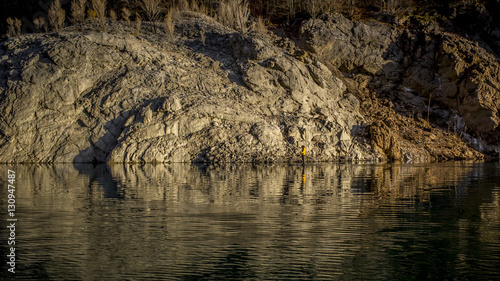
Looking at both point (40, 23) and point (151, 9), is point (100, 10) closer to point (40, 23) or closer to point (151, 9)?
point (151, 9)

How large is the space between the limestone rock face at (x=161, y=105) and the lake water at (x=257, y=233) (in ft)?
56.3

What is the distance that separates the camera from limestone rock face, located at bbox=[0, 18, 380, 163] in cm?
3531

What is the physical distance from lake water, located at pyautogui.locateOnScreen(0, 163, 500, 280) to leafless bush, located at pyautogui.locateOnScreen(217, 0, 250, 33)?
32.9 m

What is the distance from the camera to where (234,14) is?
161 ft

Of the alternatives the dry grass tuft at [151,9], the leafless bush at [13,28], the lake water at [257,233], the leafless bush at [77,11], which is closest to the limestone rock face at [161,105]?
the leafless bush at [13,28]

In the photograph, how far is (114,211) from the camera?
1328 cm

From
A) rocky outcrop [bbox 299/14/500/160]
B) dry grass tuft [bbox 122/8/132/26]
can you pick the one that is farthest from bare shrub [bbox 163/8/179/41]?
rocky outcrop [bbox 299/14/500/160]

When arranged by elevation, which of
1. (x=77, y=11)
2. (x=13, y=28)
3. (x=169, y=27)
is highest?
(x=77, y=11)

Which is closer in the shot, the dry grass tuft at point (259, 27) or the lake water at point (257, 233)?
the lake water at point (257, 233)

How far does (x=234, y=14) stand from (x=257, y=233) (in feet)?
134

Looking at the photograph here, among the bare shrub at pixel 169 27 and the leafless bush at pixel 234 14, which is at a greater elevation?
the leafless bush at pixel 234 14

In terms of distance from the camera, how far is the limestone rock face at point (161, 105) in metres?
35.3

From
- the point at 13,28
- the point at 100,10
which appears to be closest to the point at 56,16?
the point at 13,28

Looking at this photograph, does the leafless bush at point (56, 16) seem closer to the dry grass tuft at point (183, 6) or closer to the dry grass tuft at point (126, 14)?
the dry grass tuft at point (126, 14)
